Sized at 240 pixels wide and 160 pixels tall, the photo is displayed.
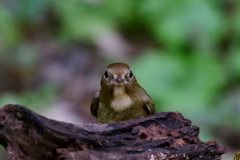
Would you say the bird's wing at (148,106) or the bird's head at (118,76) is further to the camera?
the bird's wing at (148,106)

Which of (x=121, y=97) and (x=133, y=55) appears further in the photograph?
(x=133, y=55)

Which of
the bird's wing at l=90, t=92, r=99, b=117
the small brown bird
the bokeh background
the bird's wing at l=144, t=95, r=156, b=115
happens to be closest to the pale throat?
the small brown bird

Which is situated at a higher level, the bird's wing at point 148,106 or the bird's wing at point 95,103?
the bird's wing at point 95,103

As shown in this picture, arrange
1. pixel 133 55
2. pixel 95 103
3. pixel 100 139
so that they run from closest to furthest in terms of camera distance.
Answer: pixel 100 139
pixel 95 103
pixel 133 55

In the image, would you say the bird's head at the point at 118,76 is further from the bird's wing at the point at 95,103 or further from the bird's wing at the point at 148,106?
the bird's wing at the point at 95,103

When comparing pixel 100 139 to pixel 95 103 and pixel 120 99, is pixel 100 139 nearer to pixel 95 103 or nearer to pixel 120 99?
pixel 120 99

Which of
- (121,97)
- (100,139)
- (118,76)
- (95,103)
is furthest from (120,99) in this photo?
(100,139)

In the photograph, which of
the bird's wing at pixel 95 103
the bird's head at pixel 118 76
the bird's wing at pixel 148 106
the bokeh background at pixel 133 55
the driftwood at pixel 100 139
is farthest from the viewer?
the bokeh background at pixel 133 55

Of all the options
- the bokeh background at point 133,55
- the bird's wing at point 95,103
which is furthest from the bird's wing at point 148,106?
the bokeh background at point 133,55

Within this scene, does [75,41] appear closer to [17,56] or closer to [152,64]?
[17,56]
